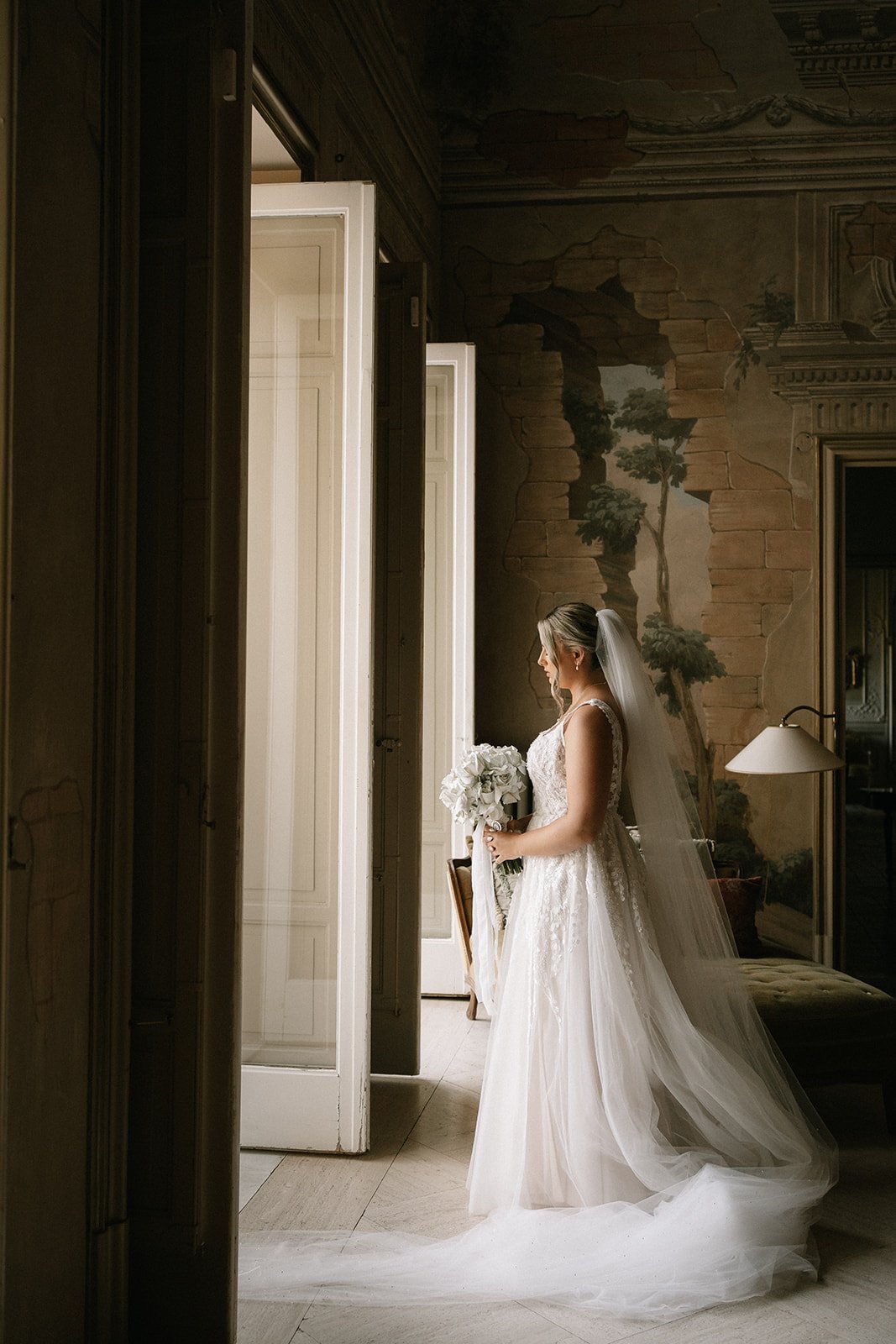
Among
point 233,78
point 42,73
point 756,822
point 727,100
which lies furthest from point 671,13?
point 42,73

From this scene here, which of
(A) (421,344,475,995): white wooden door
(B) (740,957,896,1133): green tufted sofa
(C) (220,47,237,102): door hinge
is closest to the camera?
(C) (220,47,237,102): door hinge

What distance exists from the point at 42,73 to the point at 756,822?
5.49m

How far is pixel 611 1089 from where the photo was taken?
312 centimetres

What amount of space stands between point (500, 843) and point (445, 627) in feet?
8.02

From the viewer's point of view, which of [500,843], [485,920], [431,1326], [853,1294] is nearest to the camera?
[431,1326]

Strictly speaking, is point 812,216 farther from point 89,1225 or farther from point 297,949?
point 89,1225

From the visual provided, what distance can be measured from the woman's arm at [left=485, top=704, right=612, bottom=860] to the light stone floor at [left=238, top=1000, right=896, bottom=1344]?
1133mm

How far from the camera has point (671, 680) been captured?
6.47 metres

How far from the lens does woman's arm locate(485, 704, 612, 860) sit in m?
3.31

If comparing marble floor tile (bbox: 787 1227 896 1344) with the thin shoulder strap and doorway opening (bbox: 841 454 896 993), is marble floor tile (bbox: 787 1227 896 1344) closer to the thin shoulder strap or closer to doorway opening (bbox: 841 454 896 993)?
the thin shoulder strap

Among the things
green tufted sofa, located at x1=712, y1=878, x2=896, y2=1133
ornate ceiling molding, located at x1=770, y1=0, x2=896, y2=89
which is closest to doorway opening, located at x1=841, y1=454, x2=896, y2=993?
ornate ceiling molding, located at x1=770, y1=0, x2=896, y2=89

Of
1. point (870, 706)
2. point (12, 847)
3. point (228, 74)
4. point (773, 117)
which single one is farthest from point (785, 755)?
point (870, 706)

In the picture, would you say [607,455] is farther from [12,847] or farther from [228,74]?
[12,847]

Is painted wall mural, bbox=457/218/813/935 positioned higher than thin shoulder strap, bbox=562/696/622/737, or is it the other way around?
painted wall mural, bbox=457/218/813/935
